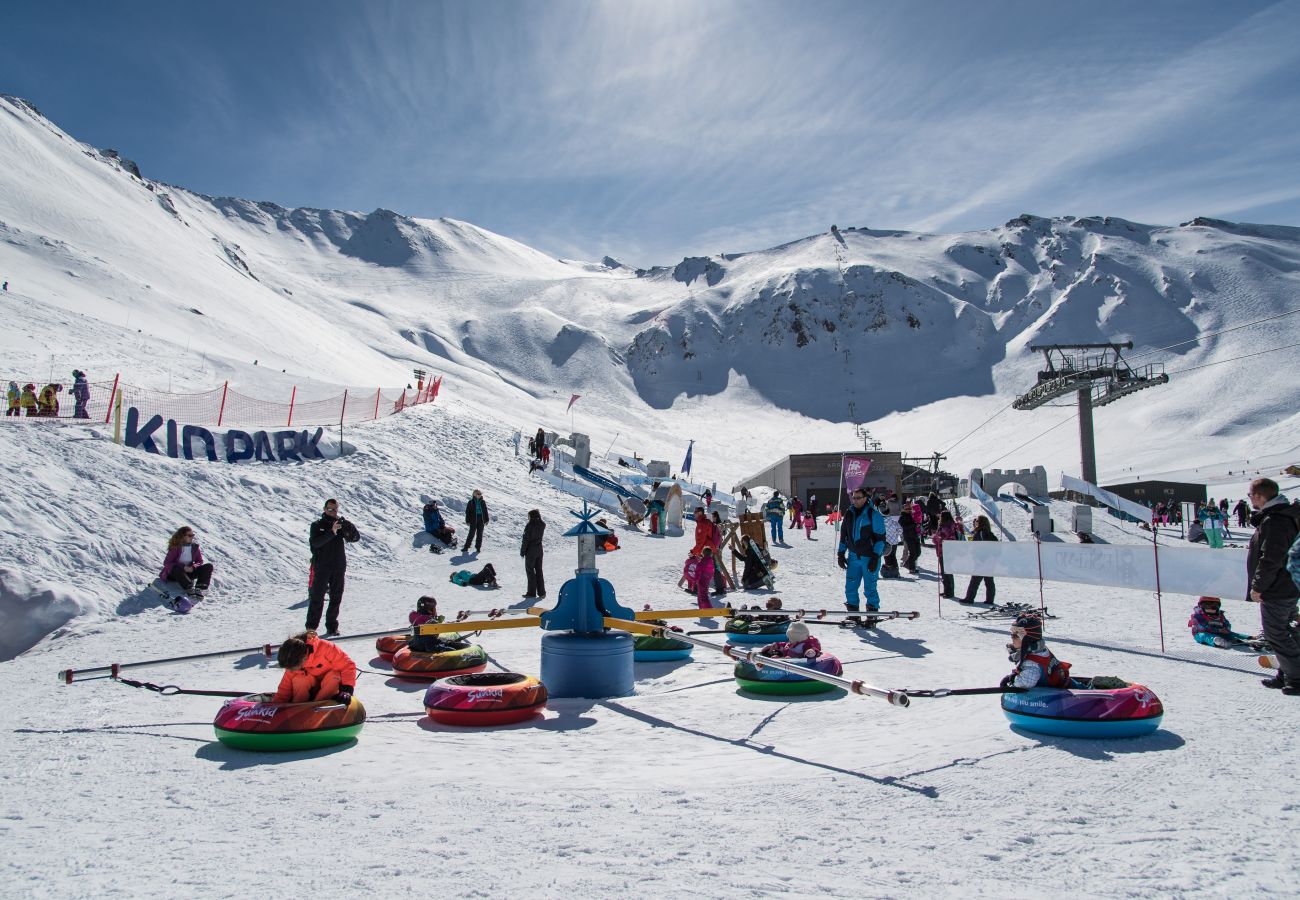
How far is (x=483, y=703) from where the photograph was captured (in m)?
7.27

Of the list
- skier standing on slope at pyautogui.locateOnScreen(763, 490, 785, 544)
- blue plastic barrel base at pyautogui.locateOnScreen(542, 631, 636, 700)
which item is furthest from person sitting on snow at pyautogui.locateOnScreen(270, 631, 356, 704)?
skier standing on slope at pyautogui.locateOnScreen(763, 490, 785, 544)

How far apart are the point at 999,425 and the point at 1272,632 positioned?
9128 centimetres

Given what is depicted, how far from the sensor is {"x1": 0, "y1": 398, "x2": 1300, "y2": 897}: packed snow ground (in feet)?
12.7

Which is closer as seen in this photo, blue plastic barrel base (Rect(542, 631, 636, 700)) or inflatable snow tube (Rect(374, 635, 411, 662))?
blue plastic barrel base (Rect(542, 631, 636, 700))

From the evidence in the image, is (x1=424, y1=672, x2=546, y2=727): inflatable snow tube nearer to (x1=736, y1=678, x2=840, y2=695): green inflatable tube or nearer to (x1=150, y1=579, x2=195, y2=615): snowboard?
(x1=736, y1=678, x2=840, y2=695): green inflatable tube

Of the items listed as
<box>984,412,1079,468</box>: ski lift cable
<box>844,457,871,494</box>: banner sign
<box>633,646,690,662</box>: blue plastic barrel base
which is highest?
<box>984,412,1079,468</box>: ski lift cable

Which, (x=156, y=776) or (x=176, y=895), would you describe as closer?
(x=176, y=895)

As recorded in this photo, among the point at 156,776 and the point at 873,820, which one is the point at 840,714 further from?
the point at 156,776

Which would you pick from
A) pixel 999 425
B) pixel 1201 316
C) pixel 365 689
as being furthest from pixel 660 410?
pixel 365 689

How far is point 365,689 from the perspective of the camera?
9062 mm

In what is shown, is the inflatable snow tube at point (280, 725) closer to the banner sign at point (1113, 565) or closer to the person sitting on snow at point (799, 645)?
the person sitting on snow at point (799, 645)

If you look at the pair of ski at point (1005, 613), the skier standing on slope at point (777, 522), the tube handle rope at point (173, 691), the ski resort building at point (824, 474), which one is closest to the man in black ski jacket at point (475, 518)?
the skier standing on slope at point (777, 522)

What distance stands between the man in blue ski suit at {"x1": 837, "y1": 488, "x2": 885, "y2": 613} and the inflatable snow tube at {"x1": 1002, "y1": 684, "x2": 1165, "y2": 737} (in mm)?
6589

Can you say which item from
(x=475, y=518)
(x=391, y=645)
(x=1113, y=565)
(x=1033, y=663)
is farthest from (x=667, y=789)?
(x=475, y=518)
